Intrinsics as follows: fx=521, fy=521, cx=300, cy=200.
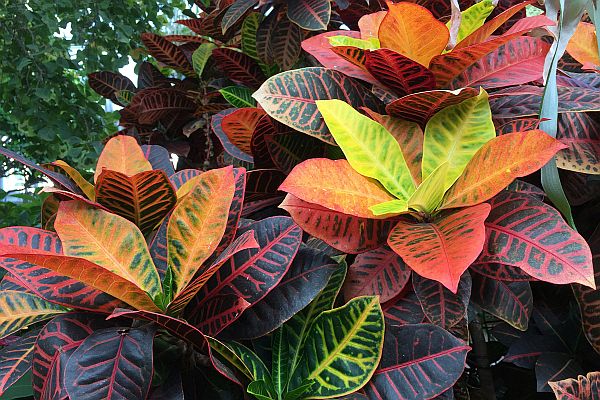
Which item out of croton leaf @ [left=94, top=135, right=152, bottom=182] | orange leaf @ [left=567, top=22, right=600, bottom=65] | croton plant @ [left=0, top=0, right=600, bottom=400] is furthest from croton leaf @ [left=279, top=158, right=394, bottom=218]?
orange leaf @ [left=567, top=22, right=600, bottom=65]

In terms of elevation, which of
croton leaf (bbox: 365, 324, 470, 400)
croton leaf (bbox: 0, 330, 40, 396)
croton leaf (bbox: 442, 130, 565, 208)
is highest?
croton leaf (bbox: 0, 330, 40, 396)

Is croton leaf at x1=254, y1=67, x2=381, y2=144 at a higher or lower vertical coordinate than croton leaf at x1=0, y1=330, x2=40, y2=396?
higher

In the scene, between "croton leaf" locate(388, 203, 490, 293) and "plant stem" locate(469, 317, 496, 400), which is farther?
"plant stem" locate(469, 317, 496, 400)

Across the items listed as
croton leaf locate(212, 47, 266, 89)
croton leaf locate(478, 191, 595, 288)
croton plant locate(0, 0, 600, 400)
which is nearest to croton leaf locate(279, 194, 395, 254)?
croton plant locate(0, 0, 600, 400)

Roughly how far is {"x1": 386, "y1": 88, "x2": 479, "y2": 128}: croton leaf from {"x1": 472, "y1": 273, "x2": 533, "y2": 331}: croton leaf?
167 millimetres

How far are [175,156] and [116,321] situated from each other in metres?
0.82

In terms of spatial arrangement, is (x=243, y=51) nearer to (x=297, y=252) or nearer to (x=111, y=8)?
(x=297, y=252)

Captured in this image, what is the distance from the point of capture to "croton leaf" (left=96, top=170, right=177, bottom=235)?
501 mm

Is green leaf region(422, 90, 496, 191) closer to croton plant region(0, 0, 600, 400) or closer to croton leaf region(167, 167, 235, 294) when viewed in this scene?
croton plant region(0, 0, 600, 400)

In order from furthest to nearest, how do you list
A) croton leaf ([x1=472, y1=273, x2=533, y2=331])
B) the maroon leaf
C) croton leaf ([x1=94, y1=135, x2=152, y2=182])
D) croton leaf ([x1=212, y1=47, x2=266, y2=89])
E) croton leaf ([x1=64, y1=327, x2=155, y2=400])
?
the maroon leaf → croton leaf ([x1=212, y1=47, x2=266, y2=89]) → croton leaf ([x1=94, y1=135, x2=152, y2=182]) → croton leaf ([x1=472, y1=273, x2=533, y2=331]) → croton leaf ([x1=64, y1=327, x2=155, y2=400])

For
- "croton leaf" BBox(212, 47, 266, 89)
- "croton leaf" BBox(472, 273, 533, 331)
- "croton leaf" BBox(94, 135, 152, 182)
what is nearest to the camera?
"croton leaf" BBox(472, 273, 533, 331)

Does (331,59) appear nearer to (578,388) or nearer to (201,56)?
(578,388)

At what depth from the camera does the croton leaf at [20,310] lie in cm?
47

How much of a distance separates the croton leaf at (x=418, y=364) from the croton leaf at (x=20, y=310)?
299mm
